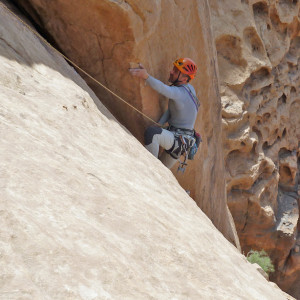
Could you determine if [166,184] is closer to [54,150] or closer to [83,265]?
[54,150]

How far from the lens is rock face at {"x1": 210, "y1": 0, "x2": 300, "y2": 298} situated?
8.39 meters

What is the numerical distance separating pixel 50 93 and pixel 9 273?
1.74 meters

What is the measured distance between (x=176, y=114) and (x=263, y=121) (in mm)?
5237

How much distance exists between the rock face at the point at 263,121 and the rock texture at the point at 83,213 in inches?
218

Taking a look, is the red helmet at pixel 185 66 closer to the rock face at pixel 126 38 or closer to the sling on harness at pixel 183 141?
the sling on harness at pixel 183 141

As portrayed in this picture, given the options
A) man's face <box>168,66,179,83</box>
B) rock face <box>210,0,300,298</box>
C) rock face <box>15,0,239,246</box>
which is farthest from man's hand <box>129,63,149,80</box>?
rock face <box>210,0,300,298</box>

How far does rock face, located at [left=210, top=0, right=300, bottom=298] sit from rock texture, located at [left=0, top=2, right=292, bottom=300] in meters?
5.53

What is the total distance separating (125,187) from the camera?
7.99 feet

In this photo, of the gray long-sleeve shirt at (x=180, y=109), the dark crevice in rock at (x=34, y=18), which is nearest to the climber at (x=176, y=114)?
the gray long-sleeve shirt at (x=180, y=109)

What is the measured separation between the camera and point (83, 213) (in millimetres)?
1906

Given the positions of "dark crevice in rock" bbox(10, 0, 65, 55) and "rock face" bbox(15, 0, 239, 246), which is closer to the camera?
"rock face" bbox(15, 0, 239, 246)

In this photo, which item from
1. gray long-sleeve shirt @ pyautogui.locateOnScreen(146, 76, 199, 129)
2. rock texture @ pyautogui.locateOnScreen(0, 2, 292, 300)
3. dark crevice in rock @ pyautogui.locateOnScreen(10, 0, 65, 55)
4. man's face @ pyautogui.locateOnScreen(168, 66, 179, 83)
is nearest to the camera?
rock texture @ pyautogui.locateOnScreen(0, 2, 292, 300)

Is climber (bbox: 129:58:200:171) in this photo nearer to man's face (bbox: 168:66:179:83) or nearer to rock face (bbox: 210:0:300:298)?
man's face (bbox: 168:66:179:83)

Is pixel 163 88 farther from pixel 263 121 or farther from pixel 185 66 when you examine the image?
pixel 263 121
